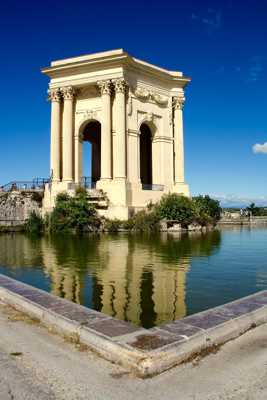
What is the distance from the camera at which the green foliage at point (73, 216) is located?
107 ft

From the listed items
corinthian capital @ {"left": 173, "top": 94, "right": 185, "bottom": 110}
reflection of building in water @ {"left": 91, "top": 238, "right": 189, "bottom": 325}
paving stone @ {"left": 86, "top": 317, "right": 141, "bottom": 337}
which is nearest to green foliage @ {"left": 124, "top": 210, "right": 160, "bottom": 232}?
corinthian capital @ {"left": 173, "top": 94, "right": 185, "bottom": 110}

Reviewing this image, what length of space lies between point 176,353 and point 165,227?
29.3 metres

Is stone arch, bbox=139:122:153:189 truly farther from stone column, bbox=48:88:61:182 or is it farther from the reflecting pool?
the reflecting pool

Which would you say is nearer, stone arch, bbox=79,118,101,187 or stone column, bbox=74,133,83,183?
stone column, bbox=74,133,83,183

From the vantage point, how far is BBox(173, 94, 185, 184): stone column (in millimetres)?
41938

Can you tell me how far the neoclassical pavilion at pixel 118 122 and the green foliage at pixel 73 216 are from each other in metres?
1.67

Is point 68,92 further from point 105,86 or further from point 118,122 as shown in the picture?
point 118,122

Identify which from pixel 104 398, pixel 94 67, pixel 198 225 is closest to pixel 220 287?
pixel 104 398

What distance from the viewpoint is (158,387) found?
3906mm

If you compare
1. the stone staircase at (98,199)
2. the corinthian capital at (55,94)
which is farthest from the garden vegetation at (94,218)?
the corinthian capital at (55,94)

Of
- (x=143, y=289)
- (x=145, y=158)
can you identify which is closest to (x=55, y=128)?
(x=145, y=158)

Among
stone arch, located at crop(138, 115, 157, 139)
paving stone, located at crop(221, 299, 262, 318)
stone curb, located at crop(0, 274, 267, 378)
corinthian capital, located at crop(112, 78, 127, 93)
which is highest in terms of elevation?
corinthian capital, located at crop(112, 78, 127, 93)

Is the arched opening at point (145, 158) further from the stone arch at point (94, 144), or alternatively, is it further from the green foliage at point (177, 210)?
the green foliage at point (177, 210)

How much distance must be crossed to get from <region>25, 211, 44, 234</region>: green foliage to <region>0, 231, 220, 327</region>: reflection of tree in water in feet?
50.3
